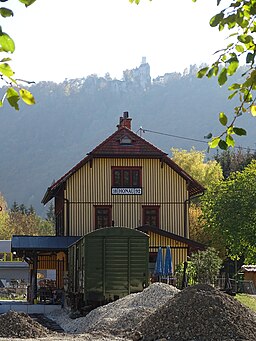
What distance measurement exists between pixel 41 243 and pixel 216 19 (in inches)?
1348

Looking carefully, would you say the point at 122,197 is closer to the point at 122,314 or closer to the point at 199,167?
the point at 122,314

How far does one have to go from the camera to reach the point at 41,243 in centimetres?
3812

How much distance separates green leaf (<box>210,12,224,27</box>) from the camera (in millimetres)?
4484

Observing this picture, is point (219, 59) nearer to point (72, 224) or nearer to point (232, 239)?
point (72, 224)

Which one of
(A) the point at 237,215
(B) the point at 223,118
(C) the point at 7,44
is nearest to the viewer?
(C) the point at 7,44

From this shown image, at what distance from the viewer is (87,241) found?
2675 centimetres

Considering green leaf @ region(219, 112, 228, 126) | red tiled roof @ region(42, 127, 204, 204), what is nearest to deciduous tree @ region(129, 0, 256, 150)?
green leaf @ region(219, 112, 228, 126)

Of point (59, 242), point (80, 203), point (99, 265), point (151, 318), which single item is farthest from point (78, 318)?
point (80, 203)

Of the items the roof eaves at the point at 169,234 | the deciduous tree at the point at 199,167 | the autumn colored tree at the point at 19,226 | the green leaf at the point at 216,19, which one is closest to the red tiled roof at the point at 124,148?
the roof eaves at the point at 169,234

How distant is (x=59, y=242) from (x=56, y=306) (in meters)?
4.57

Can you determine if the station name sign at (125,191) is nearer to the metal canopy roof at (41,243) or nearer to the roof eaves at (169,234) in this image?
the roof eaves at (169,234)

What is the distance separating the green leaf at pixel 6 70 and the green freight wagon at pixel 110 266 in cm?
2293

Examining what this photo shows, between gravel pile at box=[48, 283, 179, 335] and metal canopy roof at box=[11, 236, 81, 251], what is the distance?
10363 millimetres

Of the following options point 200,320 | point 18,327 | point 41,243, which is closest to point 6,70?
point 200,320
